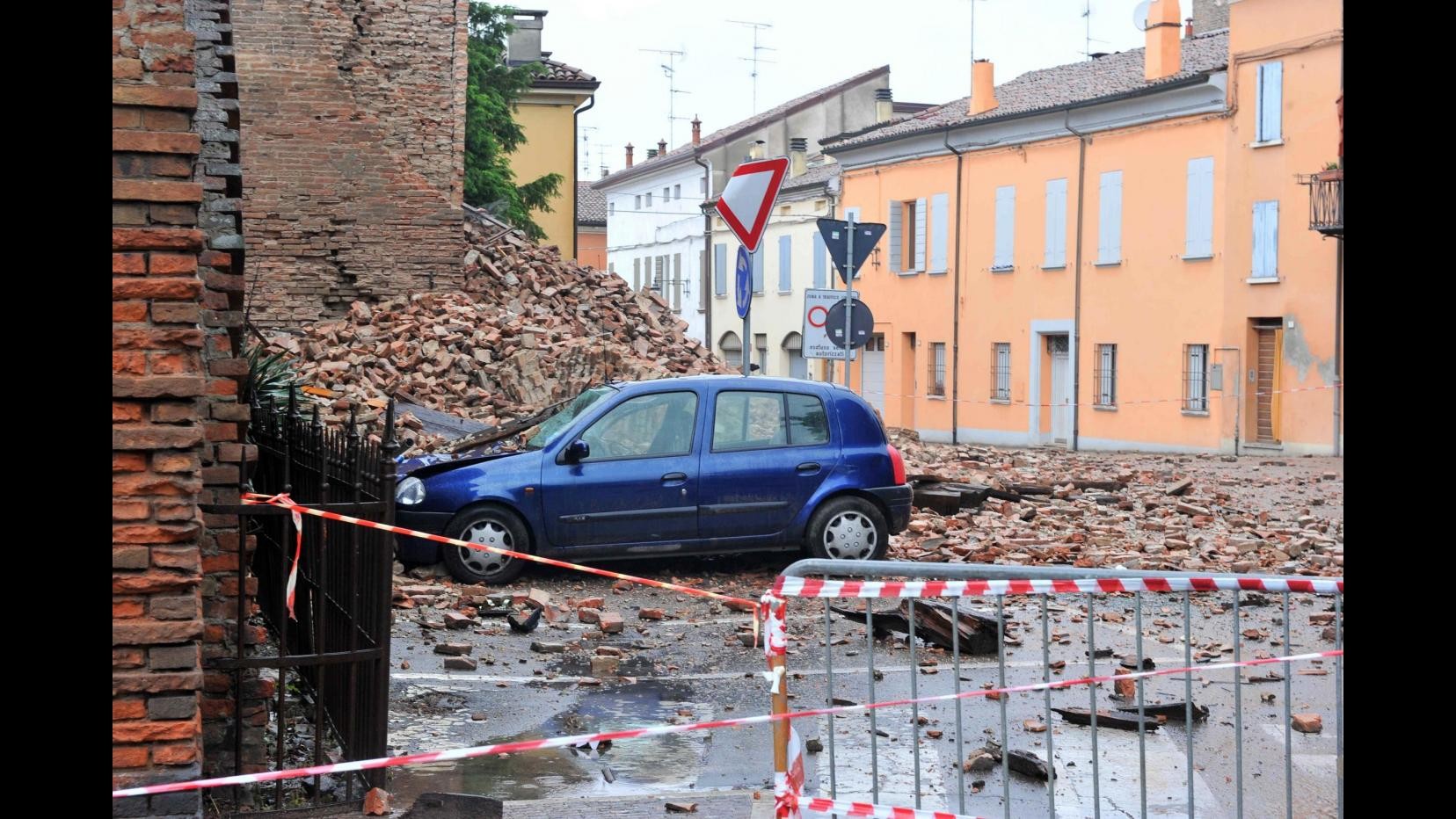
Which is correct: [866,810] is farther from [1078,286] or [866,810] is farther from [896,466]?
[1078,286]

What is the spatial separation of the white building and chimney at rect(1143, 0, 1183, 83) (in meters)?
15.7

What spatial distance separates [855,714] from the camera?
7.85 m

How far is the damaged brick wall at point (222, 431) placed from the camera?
6320 millimetres

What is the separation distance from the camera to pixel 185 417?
197 inches

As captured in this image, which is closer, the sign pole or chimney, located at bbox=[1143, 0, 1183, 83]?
the sign pole

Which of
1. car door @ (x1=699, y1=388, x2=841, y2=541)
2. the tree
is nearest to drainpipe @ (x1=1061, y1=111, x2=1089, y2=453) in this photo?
the tree

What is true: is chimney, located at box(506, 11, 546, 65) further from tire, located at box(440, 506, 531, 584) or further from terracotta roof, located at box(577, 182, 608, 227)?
tire, located at box(440, 506, 531, 584)

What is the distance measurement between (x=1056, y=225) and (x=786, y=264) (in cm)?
1524

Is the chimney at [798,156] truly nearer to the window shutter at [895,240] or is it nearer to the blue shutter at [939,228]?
the window shutter at [895,240]

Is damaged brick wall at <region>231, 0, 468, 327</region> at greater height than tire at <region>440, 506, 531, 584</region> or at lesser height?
greater

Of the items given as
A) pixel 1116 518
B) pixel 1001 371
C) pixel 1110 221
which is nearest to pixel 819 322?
pixel 1116 518

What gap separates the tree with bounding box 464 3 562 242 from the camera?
128ft
